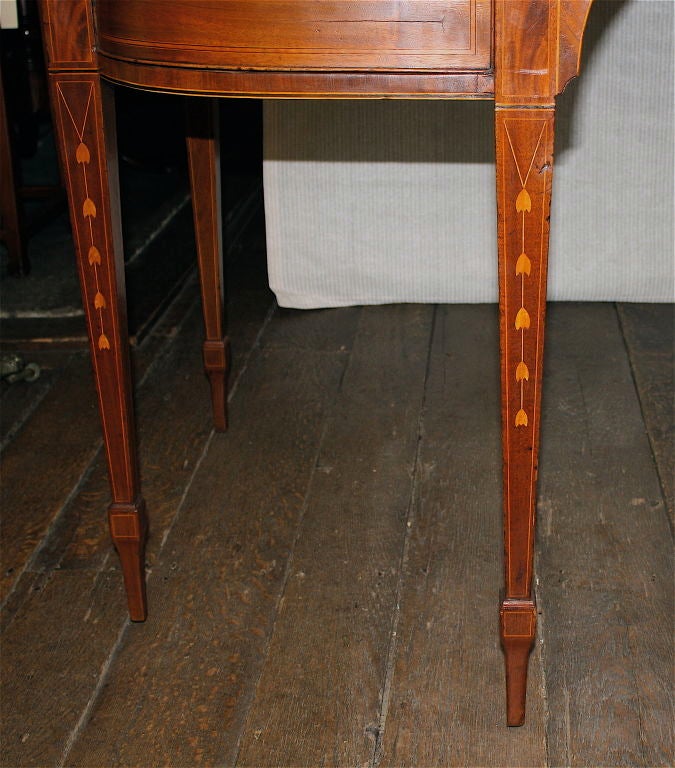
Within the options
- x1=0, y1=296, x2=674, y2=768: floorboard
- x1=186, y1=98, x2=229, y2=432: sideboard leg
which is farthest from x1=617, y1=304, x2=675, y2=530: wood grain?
x1=186, y1=98, x2=229, y2=432: sideboard leg

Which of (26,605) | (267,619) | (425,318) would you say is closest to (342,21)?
(267,619)

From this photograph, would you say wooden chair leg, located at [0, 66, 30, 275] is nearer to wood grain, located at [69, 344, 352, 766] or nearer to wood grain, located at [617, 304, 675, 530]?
wood grain, located at [69, 344, 352, 766]

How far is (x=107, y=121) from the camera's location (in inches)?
38.5

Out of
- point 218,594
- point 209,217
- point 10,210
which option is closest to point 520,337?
point 218,594

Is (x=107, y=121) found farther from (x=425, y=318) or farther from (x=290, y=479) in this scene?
(x=425, y=318)

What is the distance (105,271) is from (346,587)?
18.3 inches

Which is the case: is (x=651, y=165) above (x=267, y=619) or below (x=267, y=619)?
above

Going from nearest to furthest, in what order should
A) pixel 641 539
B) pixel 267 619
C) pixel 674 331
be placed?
pixel 267 619 → pixel 641 539 → pixel 674 331

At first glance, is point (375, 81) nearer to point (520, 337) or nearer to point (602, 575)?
point (520, 337)

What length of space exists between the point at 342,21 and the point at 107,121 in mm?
272

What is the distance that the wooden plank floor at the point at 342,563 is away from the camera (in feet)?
3.31

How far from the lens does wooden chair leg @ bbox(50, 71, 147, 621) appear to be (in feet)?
3.16

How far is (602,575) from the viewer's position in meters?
1.22

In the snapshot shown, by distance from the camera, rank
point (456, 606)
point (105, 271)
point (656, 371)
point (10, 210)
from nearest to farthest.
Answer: point (105, 271) < point (456, 606) < point (656, 371) < point (10, 210)
